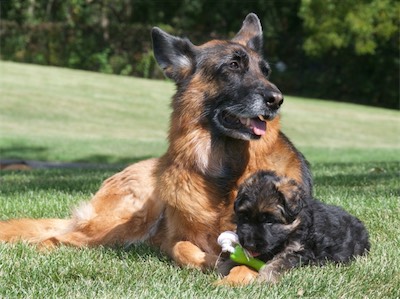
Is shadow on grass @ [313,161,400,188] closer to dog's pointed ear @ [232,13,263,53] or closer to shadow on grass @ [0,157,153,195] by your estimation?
shadow on grass @ [0,157,153,195]

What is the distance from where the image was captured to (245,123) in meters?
5.67

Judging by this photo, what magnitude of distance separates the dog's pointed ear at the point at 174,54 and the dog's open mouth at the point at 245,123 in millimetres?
559

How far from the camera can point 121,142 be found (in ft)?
77.3

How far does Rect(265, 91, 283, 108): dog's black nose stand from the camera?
557 cm

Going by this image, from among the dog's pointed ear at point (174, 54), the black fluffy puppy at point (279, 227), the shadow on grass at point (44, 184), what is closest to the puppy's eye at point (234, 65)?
the dog's pointed ear at point (174, 54)

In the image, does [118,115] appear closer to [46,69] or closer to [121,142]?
[121,142]

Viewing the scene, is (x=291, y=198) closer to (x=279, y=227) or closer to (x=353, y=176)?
(x=279, y=227)

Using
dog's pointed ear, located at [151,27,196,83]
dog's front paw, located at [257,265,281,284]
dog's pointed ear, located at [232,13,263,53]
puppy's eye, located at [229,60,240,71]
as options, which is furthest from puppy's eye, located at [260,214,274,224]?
dog's pointed ear, located at [232,13,263,53]

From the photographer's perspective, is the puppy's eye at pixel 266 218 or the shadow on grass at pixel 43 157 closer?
the puppy's eye at pixel 266 218

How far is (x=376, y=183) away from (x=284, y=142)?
4.82 m

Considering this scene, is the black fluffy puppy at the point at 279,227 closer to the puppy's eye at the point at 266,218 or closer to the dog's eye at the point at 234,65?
the puppy's eye at the point at 266,218

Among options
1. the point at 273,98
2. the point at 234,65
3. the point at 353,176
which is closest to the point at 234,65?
the point at 234,65

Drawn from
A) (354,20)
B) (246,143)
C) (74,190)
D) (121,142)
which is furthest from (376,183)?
(354,20)

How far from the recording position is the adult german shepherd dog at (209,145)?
560 cm
